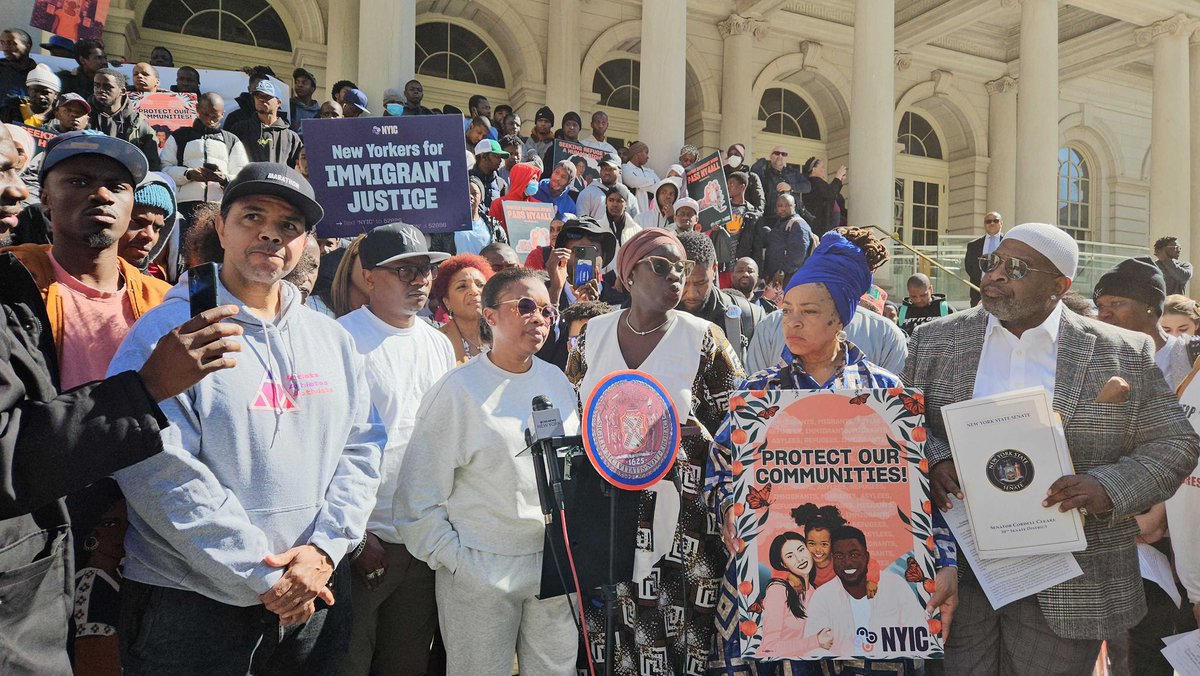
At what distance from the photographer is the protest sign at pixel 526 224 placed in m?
7.70

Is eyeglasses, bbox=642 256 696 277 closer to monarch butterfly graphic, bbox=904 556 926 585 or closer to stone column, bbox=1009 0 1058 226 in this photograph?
monarch butterfly graphic, bbox=904 556 926 585

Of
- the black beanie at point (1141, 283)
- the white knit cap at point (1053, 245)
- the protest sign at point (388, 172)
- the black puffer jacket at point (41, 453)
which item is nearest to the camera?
the black puffer jacket at point (41, 453)

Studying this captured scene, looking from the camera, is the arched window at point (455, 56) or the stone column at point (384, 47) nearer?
the stone column at point (384, 47)

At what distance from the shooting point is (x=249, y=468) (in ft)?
7.62

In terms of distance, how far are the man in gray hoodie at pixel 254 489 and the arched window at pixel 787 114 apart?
21.9 meters

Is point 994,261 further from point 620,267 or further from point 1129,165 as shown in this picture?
point 1129,165

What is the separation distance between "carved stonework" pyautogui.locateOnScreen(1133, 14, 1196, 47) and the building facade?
0.17ft

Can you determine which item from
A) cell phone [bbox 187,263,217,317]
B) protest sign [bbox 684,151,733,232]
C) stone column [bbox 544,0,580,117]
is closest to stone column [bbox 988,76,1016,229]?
stone column [bbox 544,0,580,117]

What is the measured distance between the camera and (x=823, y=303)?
2.91 meters

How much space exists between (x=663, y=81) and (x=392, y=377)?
41.5 feet

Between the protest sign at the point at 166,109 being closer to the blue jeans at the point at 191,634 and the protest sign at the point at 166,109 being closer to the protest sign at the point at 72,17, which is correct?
the protest sign at the point at 72,17

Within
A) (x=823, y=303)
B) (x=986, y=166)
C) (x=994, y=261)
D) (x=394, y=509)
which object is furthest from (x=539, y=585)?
(x=986, y=166)

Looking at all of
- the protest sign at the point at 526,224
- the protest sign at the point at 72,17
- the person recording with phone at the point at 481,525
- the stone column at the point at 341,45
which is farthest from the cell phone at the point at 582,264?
the stone column at the point at 341,45

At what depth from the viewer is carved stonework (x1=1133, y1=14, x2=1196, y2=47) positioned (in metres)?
21.1
